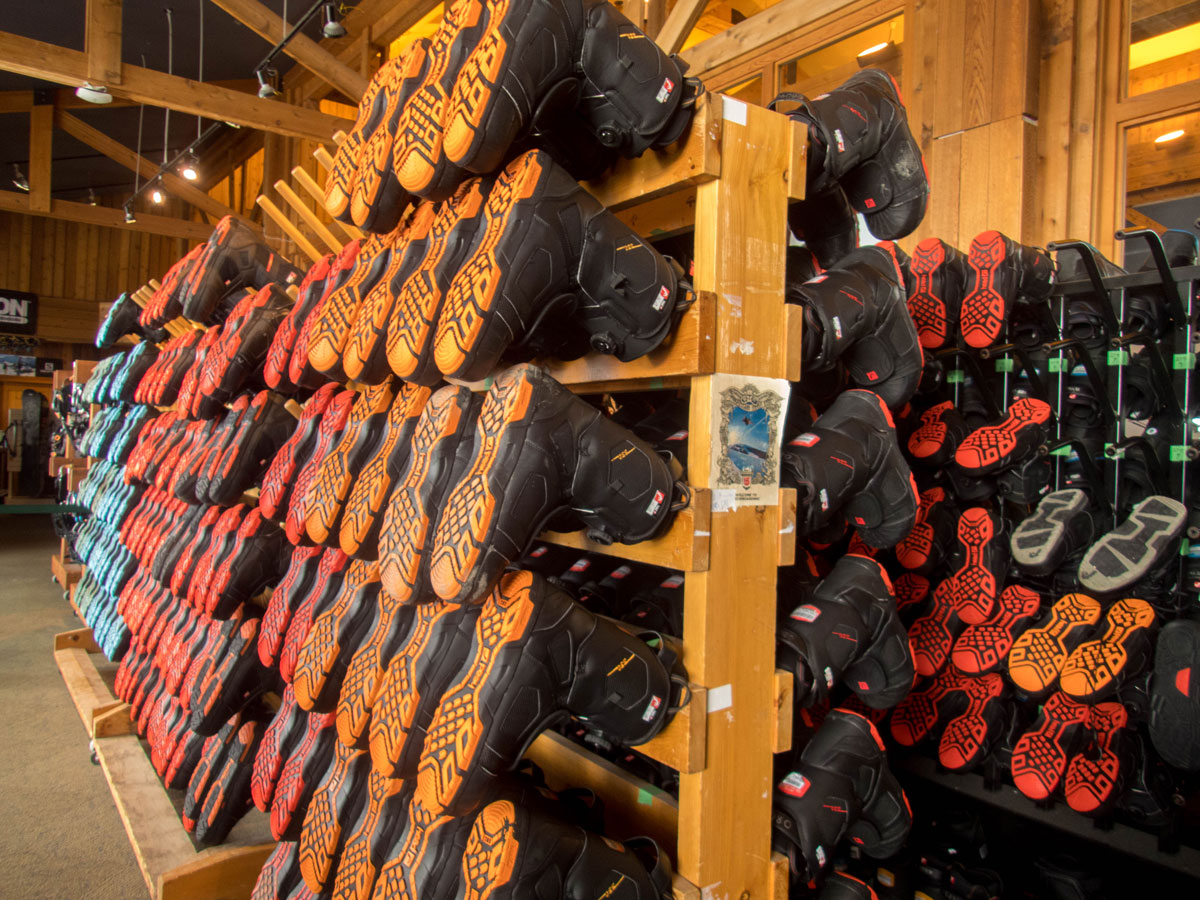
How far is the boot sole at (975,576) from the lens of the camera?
6.70 ft

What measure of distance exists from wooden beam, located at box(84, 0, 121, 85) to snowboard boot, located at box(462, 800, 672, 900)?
5999 mm

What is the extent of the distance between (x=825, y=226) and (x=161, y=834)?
260 centimetres

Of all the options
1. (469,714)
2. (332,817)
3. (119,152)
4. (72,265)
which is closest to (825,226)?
(469,714)

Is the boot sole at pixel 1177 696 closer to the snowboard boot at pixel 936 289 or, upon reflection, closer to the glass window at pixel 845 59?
the snowboard boot at pixel 936 289

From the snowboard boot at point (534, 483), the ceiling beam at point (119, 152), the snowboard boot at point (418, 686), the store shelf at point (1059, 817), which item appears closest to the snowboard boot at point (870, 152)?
the snowboard boot at point (534, 483)

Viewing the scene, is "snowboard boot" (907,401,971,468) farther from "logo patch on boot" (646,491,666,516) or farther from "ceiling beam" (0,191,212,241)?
"ceiling beam" (0,191,212,241)

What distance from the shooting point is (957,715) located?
2.13 m

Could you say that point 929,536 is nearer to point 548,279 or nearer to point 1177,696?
point 1177,696

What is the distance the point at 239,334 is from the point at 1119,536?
8.51ft

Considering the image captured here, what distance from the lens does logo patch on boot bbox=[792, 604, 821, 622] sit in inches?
59.7

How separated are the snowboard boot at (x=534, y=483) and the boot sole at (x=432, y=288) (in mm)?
202

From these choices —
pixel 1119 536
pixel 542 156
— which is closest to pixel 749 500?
pixel 542 156

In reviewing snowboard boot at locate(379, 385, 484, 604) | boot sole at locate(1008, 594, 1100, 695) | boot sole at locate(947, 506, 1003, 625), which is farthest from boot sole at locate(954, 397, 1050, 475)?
snowboard boot at locate(379, 385, 484, 604)

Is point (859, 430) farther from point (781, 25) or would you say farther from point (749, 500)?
point (781, 25)
